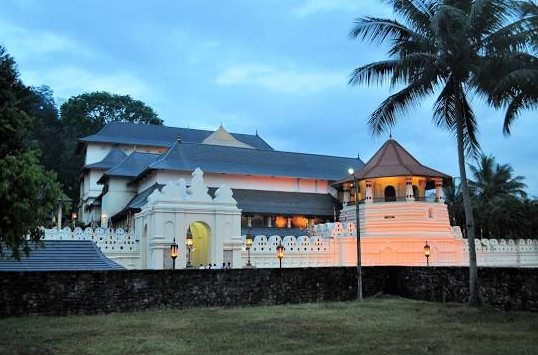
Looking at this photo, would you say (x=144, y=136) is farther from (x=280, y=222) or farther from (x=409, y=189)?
(x=409, y=189)

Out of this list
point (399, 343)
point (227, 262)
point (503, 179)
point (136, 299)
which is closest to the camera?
point (399, 343)

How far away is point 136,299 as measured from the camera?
16.3m

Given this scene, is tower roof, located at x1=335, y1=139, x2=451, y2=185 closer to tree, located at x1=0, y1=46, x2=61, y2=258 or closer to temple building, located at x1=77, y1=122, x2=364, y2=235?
temple building, located at x1=77, y1=122, x2=364, y2=235

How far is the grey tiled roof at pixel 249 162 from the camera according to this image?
40031mm

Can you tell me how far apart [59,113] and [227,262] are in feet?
221

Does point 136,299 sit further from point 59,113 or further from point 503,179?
point 59,113

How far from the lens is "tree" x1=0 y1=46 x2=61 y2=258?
9.84 meters

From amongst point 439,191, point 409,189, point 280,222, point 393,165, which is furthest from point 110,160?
point 439,191

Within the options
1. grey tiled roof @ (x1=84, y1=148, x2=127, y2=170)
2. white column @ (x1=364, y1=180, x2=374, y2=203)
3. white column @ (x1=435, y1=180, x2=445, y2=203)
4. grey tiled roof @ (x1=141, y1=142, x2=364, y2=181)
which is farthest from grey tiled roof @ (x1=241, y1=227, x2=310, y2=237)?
grey tiled roof @ (x1=84, y1=148, x2=127, y2=170)

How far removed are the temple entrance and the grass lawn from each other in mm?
16829

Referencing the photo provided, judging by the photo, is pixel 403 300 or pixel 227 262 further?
pixel 227 262

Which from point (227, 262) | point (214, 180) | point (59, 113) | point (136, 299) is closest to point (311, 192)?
point (214, 180)

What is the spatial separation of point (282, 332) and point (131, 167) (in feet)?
115

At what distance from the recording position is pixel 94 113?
81.2m
